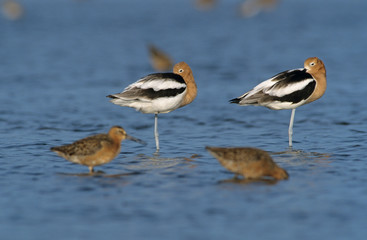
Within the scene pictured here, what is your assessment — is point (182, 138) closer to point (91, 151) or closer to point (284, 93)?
point (284, 93)

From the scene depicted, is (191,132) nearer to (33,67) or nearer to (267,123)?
(267,123)

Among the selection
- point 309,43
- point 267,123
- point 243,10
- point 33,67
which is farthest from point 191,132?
point 243,10

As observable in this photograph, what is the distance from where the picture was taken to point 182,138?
1359 cm

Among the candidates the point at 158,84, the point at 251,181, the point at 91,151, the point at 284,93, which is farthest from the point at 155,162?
the point at 284,93

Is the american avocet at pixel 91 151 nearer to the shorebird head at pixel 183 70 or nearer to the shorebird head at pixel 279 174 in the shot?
the shorebird head at pixel 279 174

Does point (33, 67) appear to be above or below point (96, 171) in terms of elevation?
above

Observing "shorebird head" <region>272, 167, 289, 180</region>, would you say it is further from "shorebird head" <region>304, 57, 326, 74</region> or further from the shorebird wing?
"shorebird head" <region>304, 57, 326, 74</region>

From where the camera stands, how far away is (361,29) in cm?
3084

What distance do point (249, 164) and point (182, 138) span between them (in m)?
3.96

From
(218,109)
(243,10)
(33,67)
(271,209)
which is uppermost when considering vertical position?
(243,10)

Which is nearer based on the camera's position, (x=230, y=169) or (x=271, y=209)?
(x=271, y=209)

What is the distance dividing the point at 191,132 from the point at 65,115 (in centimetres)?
336

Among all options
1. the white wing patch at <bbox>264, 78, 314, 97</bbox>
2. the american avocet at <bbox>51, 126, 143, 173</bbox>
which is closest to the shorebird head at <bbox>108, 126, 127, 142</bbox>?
the american avocet at <bbox>51, 126, 143, 173</bbox>

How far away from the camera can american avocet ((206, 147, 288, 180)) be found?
9758 mm
